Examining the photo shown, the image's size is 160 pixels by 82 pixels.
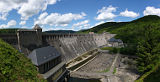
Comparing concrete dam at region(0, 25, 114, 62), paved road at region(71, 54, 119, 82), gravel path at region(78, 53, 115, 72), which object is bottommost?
paved road at region(71, 54, 119, 82)

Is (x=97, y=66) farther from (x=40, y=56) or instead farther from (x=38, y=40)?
(x=38, y=40)

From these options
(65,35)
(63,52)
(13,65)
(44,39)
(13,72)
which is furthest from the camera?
(65,35)

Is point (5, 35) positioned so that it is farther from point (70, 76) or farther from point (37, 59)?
point (70, 76)

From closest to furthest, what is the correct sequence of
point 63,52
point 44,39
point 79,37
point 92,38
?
point 44,39 < point 63,52 < point 79,37 < point 92,38

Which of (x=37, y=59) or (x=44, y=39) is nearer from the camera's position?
(x=37, y=59)

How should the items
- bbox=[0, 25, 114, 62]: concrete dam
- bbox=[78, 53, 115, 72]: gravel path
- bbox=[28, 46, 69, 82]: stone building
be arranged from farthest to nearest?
bbox=[78, 53, 115, 72]: gravel path → bbox=[0, 25, 114, 62]: concrete dam → bbox=[28, 46, 69, 82]: stone building

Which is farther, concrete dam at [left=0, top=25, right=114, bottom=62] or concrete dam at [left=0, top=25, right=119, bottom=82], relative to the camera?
concrete dam at [left=0, top=25, right=114, bottom=62]

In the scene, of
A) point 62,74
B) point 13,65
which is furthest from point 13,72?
point 62,74

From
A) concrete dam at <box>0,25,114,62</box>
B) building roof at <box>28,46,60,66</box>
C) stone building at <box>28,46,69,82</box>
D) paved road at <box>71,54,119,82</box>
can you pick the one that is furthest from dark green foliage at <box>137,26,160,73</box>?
concrete dam at <box>0,25,114,62</box>

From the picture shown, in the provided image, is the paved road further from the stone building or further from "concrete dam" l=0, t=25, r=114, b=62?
"concrete dam" l=0, t=25, r=114, b=62

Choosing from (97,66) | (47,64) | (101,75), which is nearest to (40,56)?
(47,64)

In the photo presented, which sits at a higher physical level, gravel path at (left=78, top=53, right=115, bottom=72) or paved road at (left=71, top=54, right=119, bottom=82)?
gravel path at (left=78, top=53, right=115, bottom=72)

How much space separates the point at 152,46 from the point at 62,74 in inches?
962

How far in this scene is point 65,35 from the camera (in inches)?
1986
